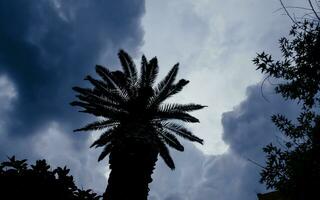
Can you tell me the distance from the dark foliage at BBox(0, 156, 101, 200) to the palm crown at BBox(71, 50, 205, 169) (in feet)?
25.2

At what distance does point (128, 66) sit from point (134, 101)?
253 centimetres

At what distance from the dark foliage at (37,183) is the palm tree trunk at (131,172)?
3.26m

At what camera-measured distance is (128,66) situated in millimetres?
16078

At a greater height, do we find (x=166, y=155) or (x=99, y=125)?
(x=99, y=125)

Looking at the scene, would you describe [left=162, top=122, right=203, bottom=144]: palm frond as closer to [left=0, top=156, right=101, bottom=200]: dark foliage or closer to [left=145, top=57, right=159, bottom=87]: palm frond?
[left=145, top=57, right=159, bottom=87]: palm frond

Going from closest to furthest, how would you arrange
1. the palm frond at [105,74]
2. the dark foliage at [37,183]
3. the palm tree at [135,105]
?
the dark foliage at [37,183] → the palm tree at [135,105] → the palm frond at [105,74]

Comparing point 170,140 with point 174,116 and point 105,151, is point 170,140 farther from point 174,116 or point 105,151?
point 105,151

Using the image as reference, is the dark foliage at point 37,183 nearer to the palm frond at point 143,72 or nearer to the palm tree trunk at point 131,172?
the palm tree trunk at point 131,172

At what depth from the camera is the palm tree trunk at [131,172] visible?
9.12 m

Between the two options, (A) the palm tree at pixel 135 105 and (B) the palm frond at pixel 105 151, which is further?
(B) the palm frond at pixel 105 151

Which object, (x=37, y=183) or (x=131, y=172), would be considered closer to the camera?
(x=37, y=183)

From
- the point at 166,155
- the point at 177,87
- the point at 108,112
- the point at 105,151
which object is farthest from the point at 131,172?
the point at 105,151

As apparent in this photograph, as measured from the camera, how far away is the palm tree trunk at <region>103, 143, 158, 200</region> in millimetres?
9117

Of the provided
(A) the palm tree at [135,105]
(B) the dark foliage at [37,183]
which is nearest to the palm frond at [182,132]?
(A) the palm tree at [135,105]
